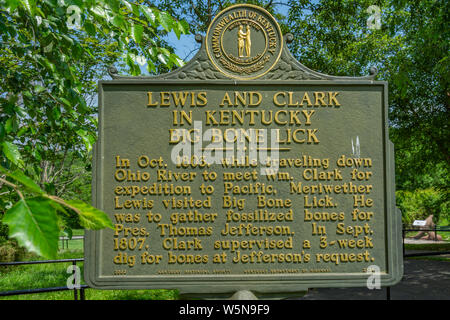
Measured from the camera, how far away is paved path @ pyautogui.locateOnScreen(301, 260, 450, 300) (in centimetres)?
812

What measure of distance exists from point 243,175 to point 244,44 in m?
1.38

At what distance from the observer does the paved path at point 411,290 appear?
8117mm

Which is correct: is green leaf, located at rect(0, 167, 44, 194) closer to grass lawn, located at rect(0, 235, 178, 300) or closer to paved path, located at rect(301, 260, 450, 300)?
grass lawn, located at rect(0, 235, 178, 300)

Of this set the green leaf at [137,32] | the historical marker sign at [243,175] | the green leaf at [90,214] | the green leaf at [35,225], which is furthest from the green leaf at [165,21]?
the green leaf at [35,225]

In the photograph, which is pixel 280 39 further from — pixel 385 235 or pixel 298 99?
pixel 385 235

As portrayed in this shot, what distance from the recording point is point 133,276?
333 cm

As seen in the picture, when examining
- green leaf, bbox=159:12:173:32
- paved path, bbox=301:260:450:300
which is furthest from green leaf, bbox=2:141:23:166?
paved path, bbox=301:260:450:300

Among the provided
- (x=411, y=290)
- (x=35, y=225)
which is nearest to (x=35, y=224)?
(x=35, y=225)

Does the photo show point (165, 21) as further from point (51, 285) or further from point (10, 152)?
point (51, 285)

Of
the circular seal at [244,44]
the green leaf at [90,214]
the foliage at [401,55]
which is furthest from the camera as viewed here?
the foliage at [401,55]

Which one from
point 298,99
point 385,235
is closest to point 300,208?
point 385,235

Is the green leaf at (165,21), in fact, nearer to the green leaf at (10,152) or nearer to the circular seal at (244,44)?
the circular seal at (244,44)

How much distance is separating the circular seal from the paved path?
629 cm

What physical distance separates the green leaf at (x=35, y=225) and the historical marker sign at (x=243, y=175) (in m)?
2.12
